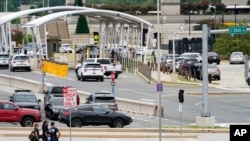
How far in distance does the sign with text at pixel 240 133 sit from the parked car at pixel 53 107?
89.5 ft

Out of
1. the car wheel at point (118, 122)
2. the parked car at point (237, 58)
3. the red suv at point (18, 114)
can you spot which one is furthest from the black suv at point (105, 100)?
the parked car at point (237, 58)

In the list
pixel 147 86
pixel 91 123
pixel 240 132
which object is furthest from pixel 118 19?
pixel 240 132

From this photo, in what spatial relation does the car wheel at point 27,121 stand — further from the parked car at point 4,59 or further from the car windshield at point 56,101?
the parked car at point 4,59

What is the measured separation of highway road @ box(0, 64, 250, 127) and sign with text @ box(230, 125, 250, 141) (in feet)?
85.1

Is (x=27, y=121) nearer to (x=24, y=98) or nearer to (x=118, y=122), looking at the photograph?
(x=118, y=122)

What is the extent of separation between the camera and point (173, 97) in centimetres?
6050

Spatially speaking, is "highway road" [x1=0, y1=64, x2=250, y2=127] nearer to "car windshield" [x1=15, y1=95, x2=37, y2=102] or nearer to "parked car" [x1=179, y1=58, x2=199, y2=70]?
"parked car" [x1=179, y1=58, x2=199, y2=70]

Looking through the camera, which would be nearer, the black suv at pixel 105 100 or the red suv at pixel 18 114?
the red suv at pixel 18 114

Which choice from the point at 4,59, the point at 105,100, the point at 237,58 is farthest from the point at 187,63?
the point at 105,100

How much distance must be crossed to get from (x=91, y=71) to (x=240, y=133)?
51144mm

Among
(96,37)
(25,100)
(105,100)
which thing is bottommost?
(105,100)

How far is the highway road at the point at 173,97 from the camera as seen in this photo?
4790cm

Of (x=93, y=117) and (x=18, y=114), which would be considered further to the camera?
(x=18, y=114)

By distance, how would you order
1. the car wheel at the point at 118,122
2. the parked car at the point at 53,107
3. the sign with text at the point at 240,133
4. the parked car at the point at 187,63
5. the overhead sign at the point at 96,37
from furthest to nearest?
the overhead sign at the point at 96,37
the parked car at the point at 187,63
the parked car at the point at 53,107
the car wheel at the point at 118,122
the sign with text at the point at 240,133
